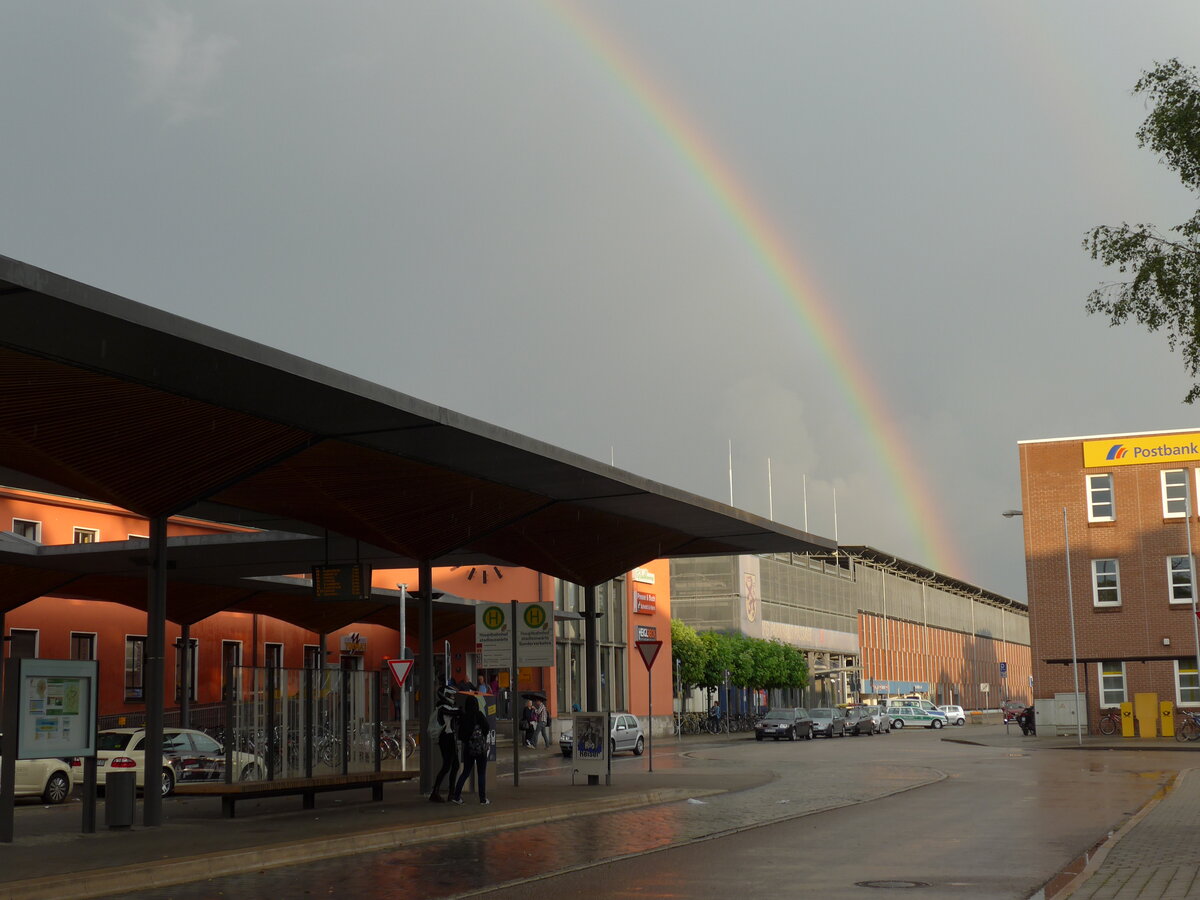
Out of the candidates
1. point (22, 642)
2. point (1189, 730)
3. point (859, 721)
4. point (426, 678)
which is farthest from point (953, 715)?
point (426, 678)

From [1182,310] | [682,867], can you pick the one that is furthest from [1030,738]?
[682,867]

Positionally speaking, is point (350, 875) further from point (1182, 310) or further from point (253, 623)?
point (253, 623)

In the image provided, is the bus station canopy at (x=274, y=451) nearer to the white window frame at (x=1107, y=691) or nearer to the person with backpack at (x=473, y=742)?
the person with backpack at (x=473, y=742)

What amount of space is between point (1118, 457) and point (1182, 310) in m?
38.5

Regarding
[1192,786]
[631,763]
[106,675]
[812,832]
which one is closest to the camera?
[812,832]

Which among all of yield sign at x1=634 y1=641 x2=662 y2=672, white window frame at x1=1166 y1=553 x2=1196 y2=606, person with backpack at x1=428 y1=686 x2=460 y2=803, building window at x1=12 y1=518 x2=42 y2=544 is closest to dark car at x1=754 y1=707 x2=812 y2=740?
white window frame at x1=1166 y1=553 x2=1196 y2=606

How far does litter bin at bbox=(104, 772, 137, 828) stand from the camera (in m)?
16.2

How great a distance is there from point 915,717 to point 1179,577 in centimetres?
2732

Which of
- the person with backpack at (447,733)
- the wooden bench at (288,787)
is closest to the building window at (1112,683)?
the wooden bench at (288,787)

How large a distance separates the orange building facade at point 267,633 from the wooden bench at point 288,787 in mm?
13146

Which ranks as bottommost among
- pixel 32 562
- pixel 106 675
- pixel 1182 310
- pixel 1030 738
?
pixel 1030 738

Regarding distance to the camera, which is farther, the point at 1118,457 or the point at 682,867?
the point at 1118,457

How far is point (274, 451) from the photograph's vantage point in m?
16.9

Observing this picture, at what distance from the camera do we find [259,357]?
42.5 ft
